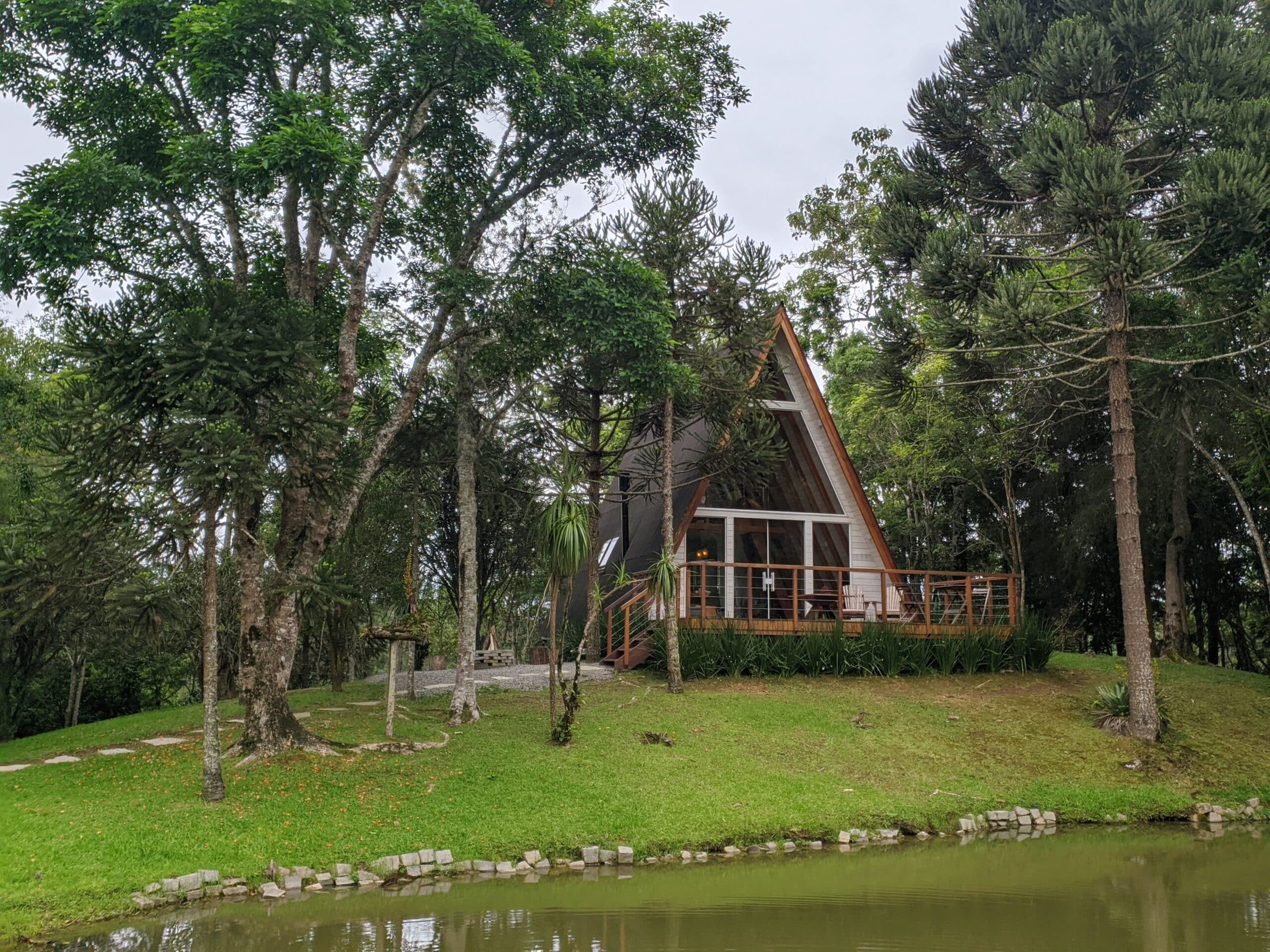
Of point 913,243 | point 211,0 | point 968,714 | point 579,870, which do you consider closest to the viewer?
point 579,870

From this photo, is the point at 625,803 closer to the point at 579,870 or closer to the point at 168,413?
the point at 579,870

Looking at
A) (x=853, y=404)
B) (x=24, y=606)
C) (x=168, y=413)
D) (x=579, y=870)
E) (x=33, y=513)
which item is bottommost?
(x=579, y=870)

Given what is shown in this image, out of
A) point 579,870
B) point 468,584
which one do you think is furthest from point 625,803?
point 468,584

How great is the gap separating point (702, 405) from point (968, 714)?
665 centimetres

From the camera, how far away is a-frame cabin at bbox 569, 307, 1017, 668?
1738 cm

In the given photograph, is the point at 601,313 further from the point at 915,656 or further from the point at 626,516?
the point at 626,516

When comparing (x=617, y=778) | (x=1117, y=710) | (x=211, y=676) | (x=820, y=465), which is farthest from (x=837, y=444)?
(x=211, y=676)

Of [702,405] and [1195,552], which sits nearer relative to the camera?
[702,405]

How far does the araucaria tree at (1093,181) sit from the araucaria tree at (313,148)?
4415mm

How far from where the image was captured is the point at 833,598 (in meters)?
17.5

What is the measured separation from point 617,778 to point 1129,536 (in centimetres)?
876

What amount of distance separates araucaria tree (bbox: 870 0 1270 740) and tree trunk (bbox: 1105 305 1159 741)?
0.03m

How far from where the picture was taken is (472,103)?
1302 cm

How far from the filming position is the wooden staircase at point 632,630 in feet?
54.5
